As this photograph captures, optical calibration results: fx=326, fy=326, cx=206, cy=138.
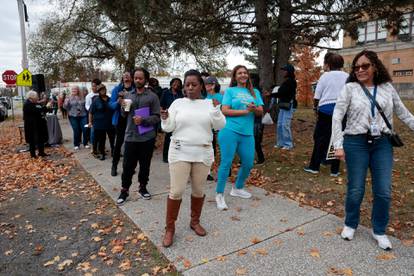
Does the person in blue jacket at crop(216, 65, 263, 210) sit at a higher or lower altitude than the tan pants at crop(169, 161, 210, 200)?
higher

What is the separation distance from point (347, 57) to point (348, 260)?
124 feet

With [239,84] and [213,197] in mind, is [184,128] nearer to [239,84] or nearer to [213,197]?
[239,84]

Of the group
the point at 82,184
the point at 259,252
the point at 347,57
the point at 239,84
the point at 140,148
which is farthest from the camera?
the point at 347,57

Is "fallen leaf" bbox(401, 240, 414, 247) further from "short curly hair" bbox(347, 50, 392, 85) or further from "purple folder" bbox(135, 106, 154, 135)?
"purple folder" bbox(135, 106, 154, 135)

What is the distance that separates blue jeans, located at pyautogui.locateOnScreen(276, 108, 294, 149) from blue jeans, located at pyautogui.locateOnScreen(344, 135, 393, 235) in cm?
444

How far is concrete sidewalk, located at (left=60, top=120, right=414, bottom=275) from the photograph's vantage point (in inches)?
118

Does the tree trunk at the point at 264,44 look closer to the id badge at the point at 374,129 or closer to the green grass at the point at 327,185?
the green grass at the point at 327,185

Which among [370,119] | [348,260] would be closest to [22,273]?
[348,260]

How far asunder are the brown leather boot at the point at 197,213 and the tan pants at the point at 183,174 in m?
0.25

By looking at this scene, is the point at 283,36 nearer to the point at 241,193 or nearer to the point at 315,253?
the point at 241,193

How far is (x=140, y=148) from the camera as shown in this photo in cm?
478

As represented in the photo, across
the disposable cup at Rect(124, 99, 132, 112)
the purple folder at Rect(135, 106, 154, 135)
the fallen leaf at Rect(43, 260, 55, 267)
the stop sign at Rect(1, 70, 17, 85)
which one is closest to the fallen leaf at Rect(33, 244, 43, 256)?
the fallen leaf at Rect(43, 260, 55, 267)

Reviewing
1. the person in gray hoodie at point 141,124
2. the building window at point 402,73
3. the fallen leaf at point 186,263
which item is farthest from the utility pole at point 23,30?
the building window at point 402,73

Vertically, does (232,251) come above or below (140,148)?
below
